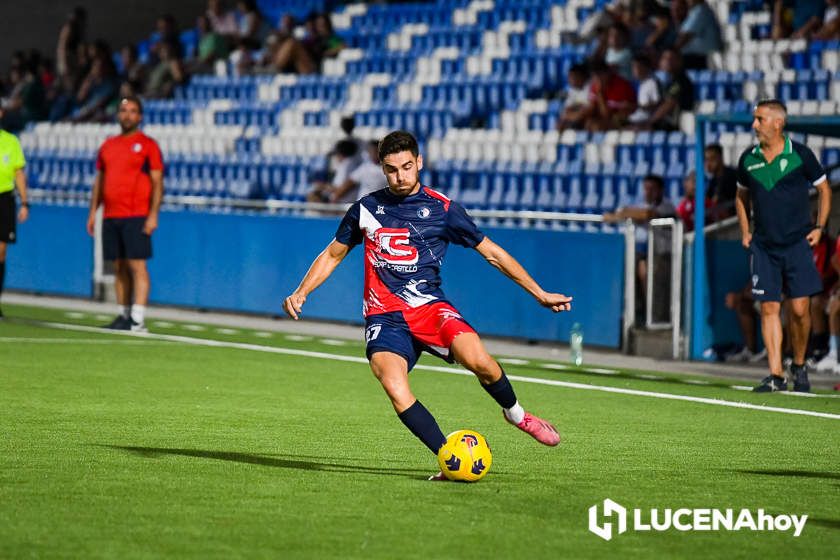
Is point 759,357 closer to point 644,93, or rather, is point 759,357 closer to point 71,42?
point 644,93

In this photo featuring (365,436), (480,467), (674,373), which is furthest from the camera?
(674,373)

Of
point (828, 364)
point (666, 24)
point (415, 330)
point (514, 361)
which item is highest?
point (666, 24)

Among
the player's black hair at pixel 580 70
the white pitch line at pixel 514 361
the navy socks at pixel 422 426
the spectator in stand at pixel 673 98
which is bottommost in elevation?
the white pitch line at pixel 514 361

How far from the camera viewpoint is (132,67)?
98.5 feet

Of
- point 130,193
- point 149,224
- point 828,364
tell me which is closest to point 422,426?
point 828,364

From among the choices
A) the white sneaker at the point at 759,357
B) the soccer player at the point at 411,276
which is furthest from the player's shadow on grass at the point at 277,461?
the white sneaker at the point at 759,357

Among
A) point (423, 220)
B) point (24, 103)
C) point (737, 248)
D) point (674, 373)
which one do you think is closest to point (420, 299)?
point (423, 220)

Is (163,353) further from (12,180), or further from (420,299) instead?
(420,299)

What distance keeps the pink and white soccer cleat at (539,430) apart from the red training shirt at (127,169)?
332 inches

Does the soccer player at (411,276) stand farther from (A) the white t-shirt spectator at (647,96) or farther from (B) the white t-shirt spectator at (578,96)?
(B) the white t-shirt spectator at (578,96)

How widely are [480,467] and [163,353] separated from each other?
728 centimetres

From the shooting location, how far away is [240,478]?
26.0 ft

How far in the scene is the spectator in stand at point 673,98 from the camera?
64.2 feet

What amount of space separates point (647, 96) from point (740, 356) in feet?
17.5
